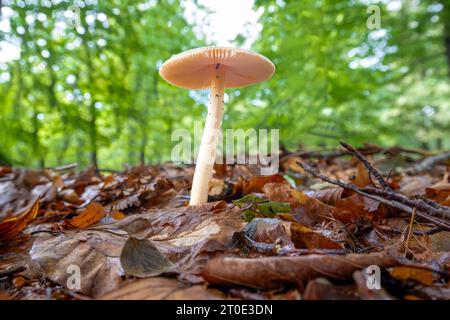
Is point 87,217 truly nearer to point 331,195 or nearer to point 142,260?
point 142,260

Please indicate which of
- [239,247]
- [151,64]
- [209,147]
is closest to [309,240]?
[239,247]

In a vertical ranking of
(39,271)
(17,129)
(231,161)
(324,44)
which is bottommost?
(39,271)

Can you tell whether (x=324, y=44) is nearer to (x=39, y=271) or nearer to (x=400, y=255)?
(x=400, y=255)

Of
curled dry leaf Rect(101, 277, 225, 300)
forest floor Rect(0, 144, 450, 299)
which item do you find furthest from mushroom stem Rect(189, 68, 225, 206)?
curled dry leaf Rect(101, 277, 225, 300)

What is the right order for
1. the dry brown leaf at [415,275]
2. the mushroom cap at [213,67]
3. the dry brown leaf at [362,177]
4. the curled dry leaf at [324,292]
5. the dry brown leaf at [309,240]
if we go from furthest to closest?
the dry brown leaf at [362,177] < the mushroom cap at [213,67] < the dry brown leaf at [309,240] < the dry brown leaf at [415,275] < the curled dry leaf at [324,292]

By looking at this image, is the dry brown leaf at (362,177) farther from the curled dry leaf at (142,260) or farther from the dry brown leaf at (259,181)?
the curled dry leaf at (142,260)

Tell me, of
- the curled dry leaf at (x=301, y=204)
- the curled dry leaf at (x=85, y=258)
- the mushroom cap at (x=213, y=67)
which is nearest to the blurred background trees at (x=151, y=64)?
the mushroom cap at (x=213, y=67)

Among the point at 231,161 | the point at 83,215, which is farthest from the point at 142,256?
the point at 231,161
